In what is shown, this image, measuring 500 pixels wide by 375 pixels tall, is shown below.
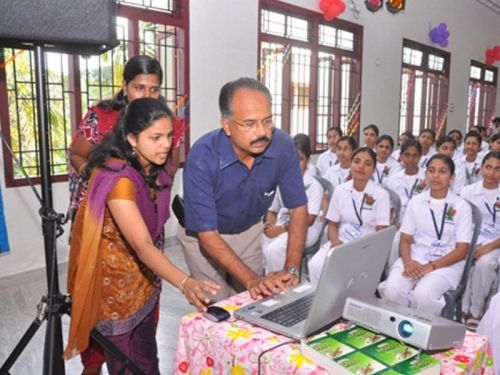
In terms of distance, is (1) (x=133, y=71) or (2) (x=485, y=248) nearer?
(1) (x=133, y=71)

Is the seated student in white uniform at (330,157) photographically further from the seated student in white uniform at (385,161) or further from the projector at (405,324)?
the projector at (405,324)

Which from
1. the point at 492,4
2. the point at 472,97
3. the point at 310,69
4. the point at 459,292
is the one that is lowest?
the point at 459,292

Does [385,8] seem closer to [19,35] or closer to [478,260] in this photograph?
[478,260]

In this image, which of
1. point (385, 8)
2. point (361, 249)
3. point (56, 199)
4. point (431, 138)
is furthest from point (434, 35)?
point (361, 249)

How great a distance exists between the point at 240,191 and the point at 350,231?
55.3 inches

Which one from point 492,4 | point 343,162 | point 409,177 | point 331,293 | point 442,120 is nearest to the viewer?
point 331,293

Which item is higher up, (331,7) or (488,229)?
(331,7)

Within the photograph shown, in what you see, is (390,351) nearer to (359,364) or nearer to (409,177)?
(359,364)

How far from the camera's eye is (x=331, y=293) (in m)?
1.03

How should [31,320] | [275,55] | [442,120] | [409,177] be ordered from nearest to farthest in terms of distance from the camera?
1. [31,320]
2. [409,177]
3. [275,55]
4. [442,120]

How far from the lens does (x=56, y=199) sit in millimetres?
3582

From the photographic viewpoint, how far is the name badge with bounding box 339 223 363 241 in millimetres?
2844

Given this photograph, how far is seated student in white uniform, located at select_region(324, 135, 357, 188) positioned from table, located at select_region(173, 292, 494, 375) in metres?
2.89

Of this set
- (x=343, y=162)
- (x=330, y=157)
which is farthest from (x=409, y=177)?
(x=330, y=157)
